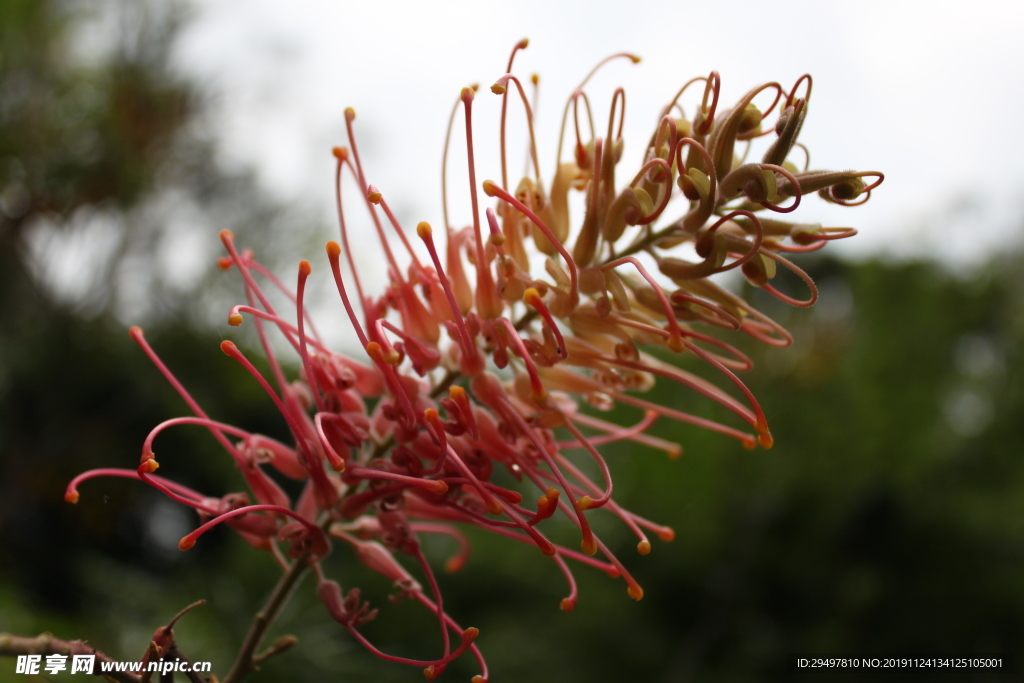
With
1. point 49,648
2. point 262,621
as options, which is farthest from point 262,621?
point 49,648

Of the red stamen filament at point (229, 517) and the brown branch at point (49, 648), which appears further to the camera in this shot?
the red stamen filament at point (229, 517)

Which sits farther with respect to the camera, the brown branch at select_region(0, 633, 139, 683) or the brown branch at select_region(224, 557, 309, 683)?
the brown branch at select_region(224, 557, 309, 683)

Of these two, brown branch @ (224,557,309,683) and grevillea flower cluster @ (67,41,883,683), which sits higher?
grevillea flower cluster @ (67,41,883,683)

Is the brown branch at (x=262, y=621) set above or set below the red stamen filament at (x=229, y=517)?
below

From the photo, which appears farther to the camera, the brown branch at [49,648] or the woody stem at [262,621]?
the woody stem at [262,621]

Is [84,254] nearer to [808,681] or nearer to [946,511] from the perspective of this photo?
[808,681]
